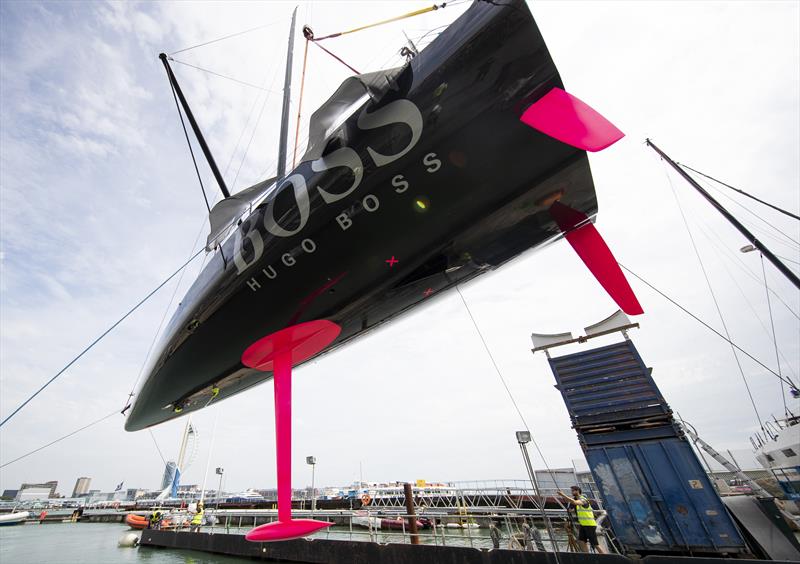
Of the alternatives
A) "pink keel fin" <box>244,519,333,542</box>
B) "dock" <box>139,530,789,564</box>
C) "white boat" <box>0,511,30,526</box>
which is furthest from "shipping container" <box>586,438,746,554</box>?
"white boat" <box>0,511,30,526</box>

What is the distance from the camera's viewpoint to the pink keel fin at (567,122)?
109 inches

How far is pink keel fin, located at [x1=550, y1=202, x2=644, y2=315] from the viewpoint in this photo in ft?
11.7

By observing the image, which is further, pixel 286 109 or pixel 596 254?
pixel 286 109

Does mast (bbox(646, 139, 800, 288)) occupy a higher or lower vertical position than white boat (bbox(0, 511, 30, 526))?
higher

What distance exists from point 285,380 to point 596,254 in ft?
15.2

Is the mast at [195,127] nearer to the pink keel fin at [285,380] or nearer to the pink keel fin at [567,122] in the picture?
the pink keel fin at [285,380]

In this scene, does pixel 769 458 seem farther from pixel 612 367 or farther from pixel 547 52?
pixel 547 52

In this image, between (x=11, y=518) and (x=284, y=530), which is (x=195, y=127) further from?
(x=11, y=518)

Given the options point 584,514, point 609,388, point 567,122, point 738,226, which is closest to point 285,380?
point 567,122

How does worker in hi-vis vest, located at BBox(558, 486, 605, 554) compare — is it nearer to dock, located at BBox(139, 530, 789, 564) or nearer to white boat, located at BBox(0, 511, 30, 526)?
dock, located at BBox(139, 530, 789, 564)

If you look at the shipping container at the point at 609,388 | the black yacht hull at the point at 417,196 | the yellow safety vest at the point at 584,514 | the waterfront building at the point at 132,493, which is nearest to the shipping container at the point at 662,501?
the yellow safety vest at the point at 584,514

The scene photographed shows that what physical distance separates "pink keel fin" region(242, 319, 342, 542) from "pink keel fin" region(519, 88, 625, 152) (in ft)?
12.3

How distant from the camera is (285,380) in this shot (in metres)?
5.13

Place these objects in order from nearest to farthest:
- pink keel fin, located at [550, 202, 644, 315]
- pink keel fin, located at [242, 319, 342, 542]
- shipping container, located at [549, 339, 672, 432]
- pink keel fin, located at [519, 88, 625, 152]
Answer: pink keel fin, located at [519, 88, 625, 152]
pink keel fin, located at [550, 202, 644, 315]
pink keel fin, located at [242, 319, 342, 542]
shipping container, located at [549, 339, 672, 432]
